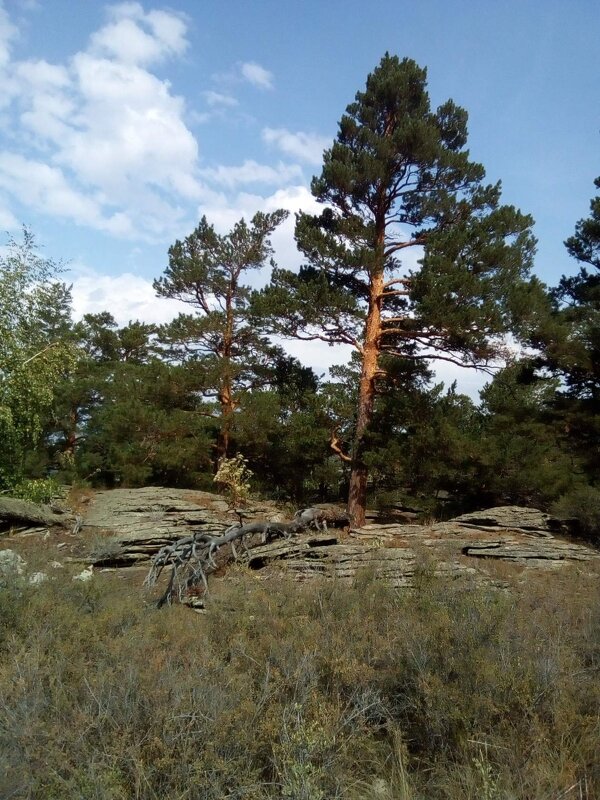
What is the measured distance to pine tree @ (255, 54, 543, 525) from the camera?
46.5 ft

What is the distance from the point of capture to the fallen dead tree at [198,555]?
25.6 ft

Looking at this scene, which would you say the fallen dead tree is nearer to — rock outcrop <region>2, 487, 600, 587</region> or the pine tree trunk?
rock outcrop <region>2, 487, 600, 587</region>

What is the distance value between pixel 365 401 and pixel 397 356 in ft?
5.21

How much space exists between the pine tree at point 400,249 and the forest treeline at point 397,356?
0.05 m

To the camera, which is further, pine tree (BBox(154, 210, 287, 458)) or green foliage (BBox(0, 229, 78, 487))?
pine tree (BBox(154, 210, 287, 458))

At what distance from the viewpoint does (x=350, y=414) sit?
53.8ft

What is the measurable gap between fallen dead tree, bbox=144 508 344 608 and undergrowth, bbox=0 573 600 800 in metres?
2.61

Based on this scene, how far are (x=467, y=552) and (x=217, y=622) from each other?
661 cm

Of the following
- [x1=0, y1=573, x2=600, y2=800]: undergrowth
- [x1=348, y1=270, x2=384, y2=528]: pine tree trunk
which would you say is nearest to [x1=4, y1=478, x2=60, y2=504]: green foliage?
[x1=348, y1=270, x2=384, y2=528]: pine tree trunk

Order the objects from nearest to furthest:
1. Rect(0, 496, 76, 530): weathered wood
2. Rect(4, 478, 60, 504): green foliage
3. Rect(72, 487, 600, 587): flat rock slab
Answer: Rect(72, 487, 600, 587): flat rock slab → Rect(0, 496, 76, 530): weathered wood → Rect(4, 478, 60, 504): green foliage

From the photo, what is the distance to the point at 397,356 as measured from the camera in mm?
15992

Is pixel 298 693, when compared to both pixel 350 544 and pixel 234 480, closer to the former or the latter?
pixel 350 544

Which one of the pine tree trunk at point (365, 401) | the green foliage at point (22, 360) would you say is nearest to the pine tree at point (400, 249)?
the pine tree trunk at point (365, 401)

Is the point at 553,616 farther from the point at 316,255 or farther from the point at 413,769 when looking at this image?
the point at 316,255
